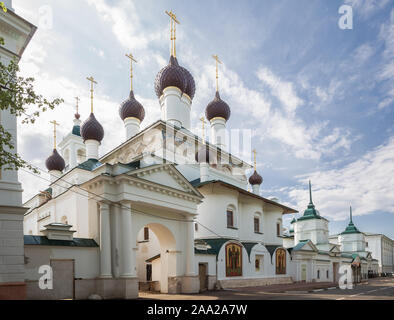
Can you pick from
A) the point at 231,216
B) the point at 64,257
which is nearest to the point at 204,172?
the point at 231,216

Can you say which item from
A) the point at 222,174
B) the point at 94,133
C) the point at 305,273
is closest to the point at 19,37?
the point at 94,133

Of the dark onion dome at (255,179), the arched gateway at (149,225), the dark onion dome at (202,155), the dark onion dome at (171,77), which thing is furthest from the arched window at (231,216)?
the dark onion dome at (171,77)

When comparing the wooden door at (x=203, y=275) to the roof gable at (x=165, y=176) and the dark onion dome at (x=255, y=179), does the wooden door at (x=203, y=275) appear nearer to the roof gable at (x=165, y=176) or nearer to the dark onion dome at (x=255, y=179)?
the roof gable at (x=165, y=176)

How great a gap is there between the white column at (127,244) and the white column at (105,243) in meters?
0.61

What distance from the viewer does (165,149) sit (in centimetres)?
2438

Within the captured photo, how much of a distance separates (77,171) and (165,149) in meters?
6.39

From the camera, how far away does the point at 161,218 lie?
1734 centimetres

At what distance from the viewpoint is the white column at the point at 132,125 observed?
2988cm

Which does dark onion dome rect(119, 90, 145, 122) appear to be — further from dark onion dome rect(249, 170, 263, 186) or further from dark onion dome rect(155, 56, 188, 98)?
dark onion dome rect(249, 170, 263, 186)

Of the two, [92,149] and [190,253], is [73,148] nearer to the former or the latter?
[92,149]

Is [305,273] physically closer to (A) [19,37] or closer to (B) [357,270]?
(B) [357,270]

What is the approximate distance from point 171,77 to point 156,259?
15.3m

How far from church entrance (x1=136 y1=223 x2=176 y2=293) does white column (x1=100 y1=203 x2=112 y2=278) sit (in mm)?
3009

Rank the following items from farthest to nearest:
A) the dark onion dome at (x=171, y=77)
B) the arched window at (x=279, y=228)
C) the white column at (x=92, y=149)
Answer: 1. the arched window at (x=279, y=228)
2. the dark onion dome at (x=171, y=77)
3. the white column at (x=92, y=149)
